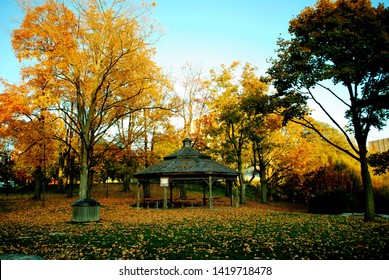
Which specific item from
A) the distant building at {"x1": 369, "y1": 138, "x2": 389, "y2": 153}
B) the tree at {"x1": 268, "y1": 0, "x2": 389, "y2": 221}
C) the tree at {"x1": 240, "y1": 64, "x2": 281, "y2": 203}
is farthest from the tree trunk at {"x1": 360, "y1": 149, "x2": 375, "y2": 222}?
the distant building at {"x1": 369, "y1": 138, "x2": 389, "y2": 153}

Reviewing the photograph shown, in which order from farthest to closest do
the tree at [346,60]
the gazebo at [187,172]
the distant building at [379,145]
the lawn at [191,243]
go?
the distant building at [379,145]
the gazebo at [187,172]
the tree at [346,60]
the lawn at [191,243]

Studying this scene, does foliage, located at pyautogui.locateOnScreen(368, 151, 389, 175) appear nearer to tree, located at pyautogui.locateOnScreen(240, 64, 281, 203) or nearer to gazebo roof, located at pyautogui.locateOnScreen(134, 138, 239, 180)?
tree, located at pyautogui.locateOnScreen(240, 64, 281, 203)

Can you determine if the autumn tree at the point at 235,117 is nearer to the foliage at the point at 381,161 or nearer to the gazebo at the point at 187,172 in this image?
the gazebo at the point at 187,172

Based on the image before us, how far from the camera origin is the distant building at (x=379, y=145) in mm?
26375

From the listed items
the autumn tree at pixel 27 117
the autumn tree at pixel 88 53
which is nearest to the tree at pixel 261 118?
the autumn tree at pixel 88 53

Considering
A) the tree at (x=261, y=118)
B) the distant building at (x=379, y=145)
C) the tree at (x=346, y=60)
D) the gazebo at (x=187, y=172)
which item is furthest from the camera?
the distant building at (x=379, y=145)

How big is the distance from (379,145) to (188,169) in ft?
66.3

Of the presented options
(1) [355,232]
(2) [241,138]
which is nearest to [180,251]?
(1) [355,232]

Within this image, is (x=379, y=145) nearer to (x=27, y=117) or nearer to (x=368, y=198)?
(x=368, y=198)

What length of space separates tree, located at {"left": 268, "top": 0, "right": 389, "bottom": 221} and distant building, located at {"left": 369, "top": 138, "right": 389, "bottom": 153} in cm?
1366

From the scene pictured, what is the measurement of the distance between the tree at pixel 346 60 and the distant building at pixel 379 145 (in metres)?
13.7

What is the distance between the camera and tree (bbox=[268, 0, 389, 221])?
13289 mm

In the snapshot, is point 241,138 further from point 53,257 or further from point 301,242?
point 53,257

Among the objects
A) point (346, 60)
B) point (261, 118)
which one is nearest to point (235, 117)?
point (261, 118)
